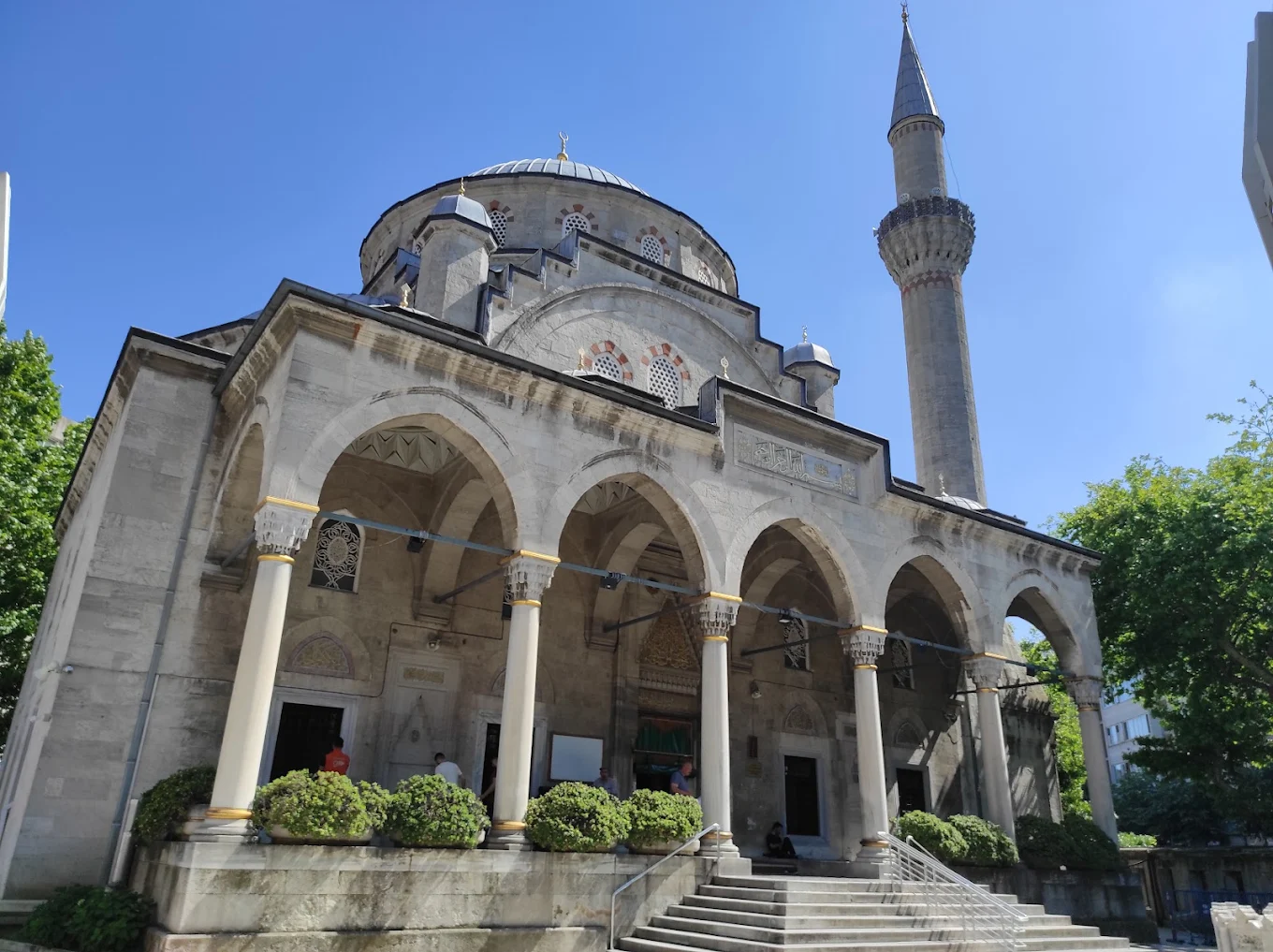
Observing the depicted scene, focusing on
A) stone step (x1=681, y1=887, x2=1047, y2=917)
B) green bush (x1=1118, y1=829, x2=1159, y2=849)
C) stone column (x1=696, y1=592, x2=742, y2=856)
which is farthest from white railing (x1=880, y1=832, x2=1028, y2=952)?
green bush (x1=1118, y1=829, x2=1159, y2=849)

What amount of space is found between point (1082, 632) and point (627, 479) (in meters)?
8.80

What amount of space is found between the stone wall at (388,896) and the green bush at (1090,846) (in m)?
6.81

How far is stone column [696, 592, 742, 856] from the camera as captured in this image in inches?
407

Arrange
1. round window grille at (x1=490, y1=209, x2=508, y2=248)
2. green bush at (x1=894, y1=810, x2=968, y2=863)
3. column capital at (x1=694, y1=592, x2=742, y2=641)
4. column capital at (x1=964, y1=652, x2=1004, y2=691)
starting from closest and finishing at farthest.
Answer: column capital at (x1=694, y1=592, x2=742, y2=641) < green bush at (x1=894, y1=810, x2=968, y2=863) < column capital at (x1=964, y1=652, x2=1004, y2=691) < round window grille at (x1=490, y1=209, x2=508, y2=248)

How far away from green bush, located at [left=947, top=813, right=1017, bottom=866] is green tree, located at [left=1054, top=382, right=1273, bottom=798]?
6066mm

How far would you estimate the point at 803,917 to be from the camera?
8828 millimetres

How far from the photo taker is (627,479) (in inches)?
444

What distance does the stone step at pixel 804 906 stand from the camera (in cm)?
900

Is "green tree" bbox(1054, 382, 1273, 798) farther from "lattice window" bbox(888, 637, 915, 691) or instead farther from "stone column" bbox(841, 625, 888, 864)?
"stone column" bbox(841, 625, 888, 864)

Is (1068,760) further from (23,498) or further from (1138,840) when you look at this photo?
(23,498)

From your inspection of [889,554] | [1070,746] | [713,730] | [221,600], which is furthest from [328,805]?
[1070,746]

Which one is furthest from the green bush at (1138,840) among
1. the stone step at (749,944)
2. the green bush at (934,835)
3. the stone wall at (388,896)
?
the stone wall at (388,896)

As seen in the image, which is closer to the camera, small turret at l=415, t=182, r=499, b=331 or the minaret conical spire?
small turret at l=415, t=182, r=499, b=331

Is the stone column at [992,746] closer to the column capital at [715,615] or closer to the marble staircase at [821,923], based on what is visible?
the marble staircase at [821,923]
